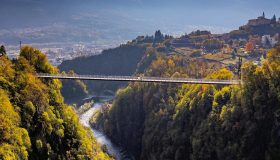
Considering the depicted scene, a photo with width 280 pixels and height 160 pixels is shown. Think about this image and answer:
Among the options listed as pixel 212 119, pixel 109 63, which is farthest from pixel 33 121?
pixel 109 63

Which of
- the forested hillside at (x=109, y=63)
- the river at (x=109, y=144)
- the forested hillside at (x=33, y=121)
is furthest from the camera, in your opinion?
the forested hillside at (x=109, y=63)

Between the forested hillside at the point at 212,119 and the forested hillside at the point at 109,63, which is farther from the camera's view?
the forested hillside at the point at 109,63

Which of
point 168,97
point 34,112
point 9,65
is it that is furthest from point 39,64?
point 168,97

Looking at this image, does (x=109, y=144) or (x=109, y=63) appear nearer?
(x=109, y=144)

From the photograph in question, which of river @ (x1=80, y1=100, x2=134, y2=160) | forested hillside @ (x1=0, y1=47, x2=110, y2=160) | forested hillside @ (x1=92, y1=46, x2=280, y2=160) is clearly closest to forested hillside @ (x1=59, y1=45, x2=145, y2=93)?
river @ (x1=80, y1=100, x2=134, y2=160)

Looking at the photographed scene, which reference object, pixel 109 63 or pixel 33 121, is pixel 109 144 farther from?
pixel 109 63

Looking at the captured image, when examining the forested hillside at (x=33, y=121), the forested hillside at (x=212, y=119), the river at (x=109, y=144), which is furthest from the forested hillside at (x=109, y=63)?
the forested hillside at (x=33, y=121)

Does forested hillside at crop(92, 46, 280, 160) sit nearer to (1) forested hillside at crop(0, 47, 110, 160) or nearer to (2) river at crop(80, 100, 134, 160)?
(2) river at crop(80, 100, 134, 160)

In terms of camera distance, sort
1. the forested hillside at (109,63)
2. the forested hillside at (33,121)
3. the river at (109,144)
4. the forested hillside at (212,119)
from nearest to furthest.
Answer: the forested hillside at (33,121)
the forested hillside at (212,119)
the river at (109,144)
the forested hillside at (109,63)

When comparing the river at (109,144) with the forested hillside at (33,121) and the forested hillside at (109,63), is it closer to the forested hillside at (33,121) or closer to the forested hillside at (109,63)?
the forested hillside at (33,121)
